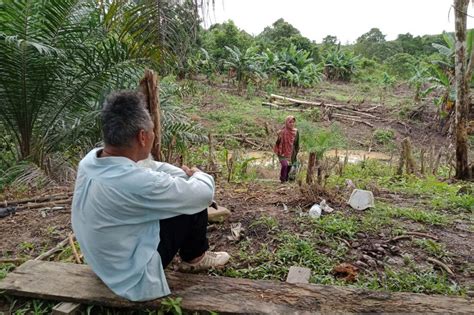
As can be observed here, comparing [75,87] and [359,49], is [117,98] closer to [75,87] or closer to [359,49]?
[75,87]

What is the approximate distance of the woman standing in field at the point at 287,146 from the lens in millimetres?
7773

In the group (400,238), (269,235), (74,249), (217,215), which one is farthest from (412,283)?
(74,249)

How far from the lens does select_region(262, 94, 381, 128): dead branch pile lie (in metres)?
17.6

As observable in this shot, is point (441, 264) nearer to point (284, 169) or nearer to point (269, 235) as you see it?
point (269, 235)

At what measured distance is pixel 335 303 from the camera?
96.7 inches

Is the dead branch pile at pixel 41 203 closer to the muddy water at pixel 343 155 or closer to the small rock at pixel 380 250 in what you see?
the small rock at pixel 380 250

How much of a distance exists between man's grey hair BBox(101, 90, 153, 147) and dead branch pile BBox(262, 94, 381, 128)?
1570 centimetres

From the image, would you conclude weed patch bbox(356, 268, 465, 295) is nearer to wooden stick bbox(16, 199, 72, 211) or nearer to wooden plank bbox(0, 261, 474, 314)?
wooden plank bbox(0, 261, 474, 314)

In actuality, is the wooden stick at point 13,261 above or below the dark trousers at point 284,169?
above

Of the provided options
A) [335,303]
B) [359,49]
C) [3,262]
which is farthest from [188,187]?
[359,49]

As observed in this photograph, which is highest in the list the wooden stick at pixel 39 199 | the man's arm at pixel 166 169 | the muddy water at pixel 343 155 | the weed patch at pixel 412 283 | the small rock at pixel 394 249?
the man's arm at pixel 166 169

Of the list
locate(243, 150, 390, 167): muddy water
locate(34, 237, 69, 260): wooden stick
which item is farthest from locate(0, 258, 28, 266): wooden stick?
locate(243, 150, 390, 167): muddy water

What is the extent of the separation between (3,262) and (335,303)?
237 cm

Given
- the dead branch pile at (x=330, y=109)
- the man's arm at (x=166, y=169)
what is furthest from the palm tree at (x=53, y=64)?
the dead branch pile at (x=330, y=109)
